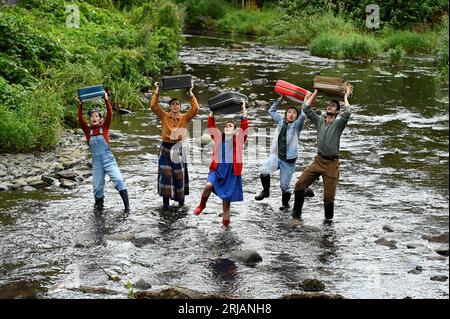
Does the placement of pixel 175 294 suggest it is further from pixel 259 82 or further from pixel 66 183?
pixel 259 82

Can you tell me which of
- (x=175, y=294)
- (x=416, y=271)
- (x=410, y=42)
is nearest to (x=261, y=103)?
(x=416, y=271)

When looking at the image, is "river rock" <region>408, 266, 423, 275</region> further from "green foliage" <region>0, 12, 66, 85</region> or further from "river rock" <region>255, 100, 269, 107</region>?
"river rock" <region>255, 100, 269, 107</region>

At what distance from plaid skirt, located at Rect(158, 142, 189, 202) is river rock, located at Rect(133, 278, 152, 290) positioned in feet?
8.98

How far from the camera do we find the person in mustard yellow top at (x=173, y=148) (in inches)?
383

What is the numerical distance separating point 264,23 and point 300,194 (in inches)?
1312

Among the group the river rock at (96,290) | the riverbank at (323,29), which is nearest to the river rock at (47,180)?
the river rock at (96,290)

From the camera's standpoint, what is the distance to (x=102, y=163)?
9906mm

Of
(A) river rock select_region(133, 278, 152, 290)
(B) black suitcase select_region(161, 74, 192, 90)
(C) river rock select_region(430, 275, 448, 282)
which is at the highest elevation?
(B) black suitcase select_region(161, 74, 192, 90)

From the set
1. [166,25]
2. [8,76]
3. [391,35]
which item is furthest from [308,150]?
[391,35]

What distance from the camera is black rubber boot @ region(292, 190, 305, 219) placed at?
973 centimetres

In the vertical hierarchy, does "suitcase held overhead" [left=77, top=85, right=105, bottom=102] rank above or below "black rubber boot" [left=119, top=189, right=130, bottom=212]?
above

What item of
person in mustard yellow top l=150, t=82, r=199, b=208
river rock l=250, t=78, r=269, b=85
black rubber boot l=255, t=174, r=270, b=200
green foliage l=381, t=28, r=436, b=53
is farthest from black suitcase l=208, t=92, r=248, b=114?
green foliage l=381, t=28, r=436, b=53

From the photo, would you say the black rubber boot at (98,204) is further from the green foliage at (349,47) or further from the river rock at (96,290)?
the green foliage at (349,47)

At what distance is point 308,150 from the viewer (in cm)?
1414
